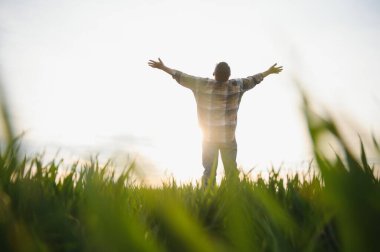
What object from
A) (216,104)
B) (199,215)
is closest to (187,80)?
(216,104)

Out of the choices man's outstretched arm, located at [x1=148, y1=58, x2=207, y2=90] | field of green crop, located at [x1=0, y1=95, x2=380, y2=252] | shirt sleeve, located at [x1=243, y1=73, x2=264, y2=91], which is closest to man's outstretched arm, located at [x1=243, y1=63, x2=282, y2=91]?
shirt sleeve, located at [x1=243, y1=73, x2=264, y2=91]

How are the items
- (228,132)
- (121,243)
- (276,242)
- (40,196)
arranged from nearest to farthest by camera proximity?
(121,243) < (276,242) < (40,196) < (228,132)

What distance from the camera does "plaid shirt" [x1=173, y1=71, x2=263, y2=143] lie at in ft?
19.1

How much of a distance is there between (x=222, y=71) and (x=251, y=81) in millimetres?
786

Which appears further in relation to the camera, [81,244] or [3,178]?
[3,178]

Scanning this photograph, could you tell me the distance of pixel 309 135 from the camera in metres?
0.42

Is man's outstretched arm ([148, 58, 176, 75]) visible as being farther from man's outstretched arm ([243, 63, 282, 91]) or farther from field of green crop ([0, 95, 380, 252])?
field of green crop ([0, 95, 380, 252])

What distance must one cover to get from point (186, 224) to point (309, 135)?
202 millimetres

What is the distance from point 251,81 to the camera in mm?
6258

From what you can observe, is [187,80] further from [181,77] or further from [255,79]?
[255,79]

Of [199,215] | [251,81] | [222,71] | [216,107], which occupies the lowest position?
[199,215]

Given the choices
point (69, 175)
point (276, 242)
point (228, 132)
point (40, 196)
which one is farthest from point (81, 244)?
point (228, 132)

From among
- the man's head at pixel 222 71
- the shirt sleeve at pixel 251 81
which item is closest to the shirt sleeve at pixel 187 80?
the man's head at pixel 222 71

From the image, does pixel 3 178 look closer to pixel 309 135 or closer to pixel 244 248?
pixel 244 248
